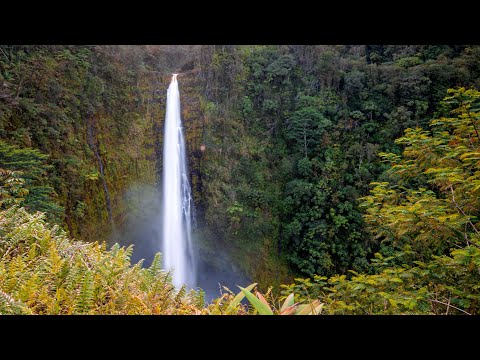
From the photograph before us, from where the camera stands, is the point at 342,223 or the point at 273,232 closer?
the point at 342,223

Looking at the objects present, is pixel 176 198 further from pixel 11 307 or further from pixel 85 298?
pixel 11 307

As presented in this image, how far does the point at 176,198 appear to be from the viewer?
12492 millimetres

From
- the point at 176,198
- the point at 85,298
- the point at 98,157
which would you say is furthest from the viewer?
the point at 176,198

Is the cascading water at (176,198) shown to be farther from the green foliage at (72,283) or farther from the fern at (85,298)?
the fern at (85,298)

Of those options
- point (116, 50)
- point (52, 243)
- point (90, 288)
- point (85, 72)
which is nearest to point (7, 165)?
point (52, 243)

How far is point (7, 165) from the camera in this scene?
17.8ft

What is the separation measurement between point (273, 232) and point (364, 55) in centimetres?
979

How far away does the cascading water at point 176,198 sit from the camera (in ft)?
40.6

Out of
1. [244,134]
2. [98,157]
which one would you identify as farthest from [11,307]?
[244,134]

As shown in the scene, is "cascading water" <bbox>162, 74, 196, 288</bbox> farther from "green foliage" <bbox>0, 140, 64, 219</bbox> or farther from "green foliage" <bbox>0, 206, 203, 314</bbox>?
"green foliage" <bbox>0, 206, 203, 314</bbox>
